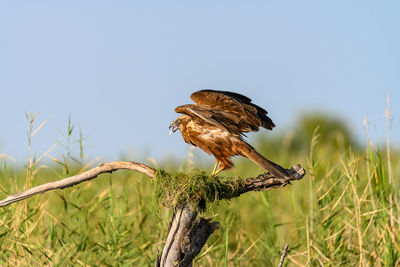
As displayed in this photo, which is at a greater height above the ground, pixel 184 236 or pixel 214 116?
pixel 214 116

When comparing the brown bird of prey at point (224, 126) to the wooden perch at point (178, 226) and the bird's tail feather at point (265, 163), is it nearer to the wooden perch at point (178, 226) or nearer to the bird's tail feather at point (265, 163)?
the bird's tail feather at point (265, 163)

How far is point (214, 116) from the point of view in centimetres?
409

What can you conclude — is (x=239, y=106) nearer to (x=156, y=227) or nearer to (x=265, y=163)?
(x=265, y=163)

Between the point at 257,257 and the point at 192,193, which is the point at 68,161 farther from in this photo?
the point at 257,257

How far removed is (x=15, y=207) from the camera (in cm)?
486

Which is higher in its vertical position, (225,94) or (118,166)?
(225,94)

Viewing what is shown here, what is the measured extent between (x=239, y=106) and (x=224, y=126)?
0.30 metres

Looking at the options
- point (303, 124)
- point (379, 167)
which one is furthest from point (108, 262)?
point (303, 124)

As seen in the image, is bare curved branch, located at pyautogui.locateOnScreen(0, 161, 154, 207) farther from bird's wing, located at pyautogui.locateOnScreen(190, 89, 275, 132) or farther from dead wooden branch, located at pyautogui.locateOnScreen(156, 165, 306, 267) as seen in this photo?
bird's wing, located at pyautogui.locateOnScreen(190, 89, 275, 132)

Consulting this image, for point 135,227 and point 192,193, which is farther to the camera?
point 135,227

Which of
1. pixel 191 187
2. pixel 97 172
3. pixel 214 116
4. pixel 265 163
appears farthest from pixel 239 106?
pixel 97 172

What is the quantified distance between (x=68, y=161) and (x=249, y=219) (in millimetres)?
3984

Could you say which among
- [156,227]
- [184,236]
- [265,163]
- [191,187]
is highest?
[265,163]

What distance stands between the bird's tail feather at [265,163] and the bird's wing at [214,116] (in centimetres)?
19
